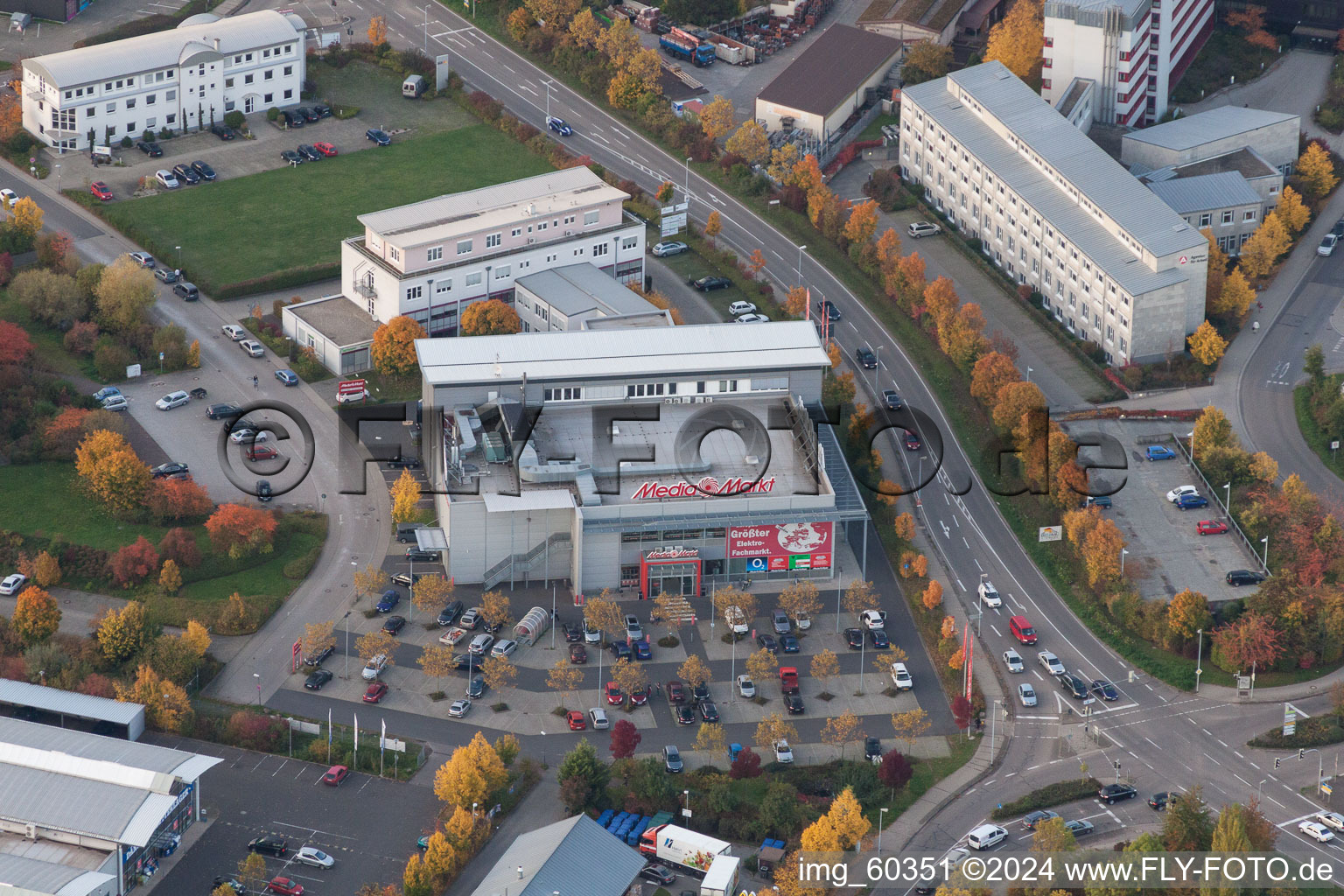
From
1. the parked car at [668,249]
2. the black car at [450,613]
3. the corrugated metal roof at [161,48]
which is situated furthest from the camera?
the corrugated metal roof at [161,48]

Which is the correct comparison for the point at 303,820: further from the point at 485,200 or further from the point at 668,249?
the point at 668,249

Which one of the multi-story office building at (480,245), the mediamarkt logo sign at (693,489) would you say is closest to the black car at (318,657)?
the mediamarkt logo sign at (693,489)

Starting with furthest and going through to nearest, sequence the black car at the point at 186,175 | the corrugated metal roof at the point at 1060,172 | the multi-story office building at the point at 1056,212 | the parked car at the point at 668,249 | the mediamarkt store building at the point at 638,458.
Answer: the black car at the point at 186,175 < the parked car at the point at 668,249 < the corrugated metal roof at the point at 1060,172 < the multi-story office building at the point at 1056,212 < the mediamarkt store building at the point at 638,458

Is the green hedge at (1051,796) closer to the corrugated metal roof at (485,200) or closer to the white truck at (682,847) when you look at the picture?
the white truck at (682,847)

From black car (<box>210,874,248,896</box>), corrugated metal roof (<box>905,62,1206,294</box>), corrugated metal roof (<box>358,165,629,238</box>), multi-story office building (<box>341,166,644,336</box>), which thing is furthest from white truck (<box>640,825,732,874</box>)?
corrugated metal roof (<box>905,62,1206,294</box>)

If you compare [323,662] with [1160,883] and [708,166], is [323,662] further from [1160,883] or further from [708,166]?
[708,166]

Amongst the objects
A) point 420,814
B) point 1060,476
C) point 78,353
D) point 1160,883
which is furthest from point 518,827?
point 78,353
